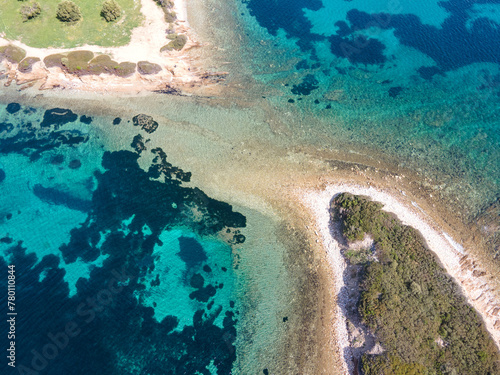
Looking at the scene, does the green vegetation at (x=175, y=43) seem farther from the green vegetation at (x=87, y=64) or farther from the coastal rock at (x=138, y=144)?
the coastal rock at (x=138, y=144)

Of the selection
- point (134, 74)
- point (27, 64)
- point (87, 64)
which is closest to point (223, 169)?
point (134, 74)

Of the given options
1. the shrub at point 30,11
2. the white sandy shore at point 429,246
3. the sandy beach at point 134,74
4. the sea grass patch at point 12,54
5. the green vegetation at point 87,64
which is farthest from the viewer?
the shrub at point 30,11

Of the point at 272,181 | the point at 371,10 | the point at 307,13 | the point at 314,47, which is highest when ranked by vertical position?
the point at 371,10

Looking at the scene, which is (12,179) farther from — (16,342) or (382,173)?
(382,173)

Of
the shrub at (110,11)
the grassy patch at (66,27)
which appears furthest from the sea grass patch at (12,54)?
the shrub at (110,11)

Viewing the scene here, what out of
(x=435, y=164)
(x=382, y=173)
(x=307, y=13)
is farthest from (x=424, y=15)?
(x=382, y=173)

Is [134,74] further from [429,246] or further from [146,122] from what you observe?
[429,246]
